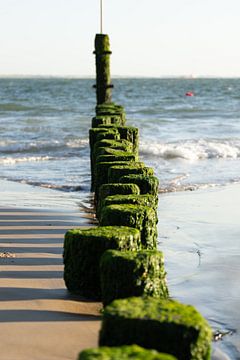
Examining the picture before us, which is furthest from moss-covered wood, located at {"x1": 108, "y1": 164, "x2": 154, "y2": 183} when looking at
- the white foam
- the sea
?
the white foam

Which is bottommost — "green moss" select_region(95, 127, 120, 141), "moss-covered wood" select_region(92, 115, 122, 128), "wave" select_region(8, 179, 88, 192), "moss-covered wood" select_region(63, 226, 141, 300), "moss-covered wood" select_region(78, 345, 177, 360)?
"wave" select_region(8, 179, 88, 192)

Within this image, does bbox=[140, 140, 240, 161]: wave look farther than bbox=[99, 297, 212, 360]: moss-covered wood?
Yes

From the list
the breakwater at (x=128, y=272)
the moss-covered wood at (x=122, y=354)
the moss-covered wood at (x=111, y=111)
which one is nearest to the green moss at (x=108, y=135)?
the breakwater at (x=128, y=272)

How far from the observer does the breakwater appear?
3812 mm

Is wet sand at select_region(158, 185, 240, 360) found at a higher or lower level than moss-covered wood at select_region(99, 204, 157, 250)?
lower

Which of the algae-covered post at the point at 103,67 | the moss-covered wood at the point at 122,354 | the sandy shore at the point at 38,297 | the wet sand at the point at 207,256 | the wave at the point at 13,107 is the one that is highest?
the algae-covered post at the point at 103,67

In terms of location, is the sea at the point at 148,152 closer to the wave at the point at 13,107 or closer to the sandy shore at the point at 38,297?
the sandy shore at the point at 38,297

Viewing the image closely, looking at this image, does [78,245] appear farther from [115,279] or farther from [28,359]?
[28,359]

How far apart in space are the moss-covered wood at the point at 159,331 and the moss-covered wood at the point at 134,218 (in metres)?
2.70

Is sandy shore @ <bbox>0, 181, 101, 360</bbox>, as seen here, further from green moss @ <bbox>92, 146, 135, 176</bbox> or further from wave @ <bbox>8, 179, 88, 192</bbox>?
wave @ <bbox>8, 179, 88, 192</bbox>

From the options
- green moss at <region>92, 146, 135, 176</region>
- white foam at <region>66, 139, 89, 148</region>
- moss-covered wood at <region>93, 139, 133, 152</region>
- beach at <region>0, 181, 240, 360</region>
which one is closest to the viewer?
beach at <region>0, 181, 240, 360</region>

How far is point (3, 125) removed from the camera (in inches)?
1297

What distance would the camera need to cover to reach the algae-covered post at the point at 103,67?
16547 millimetres

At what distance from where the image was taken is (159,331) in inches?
150
